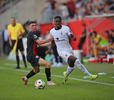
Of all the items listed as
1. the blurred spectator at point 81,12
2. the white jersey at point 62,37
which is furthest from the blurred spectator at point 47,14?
the white jersey at point 62,37

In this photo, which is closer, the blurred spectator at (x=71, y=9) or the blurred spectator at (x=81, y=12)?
the blurred spectator at (x=81, y=12)

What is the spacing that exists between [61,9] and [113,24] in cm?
611

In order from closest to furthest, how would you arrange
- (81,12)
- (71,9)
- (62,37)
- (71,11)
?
(62,37) → (81,12) → (71,11) → (71,9)

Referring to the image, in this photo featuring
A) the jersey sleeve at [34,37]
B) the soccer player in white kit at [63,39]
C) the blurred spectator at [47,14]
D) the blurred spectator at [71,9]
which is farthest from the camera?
the blurred spectator at [47,14]

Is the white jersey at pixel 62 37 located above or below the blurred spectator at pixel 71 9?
below

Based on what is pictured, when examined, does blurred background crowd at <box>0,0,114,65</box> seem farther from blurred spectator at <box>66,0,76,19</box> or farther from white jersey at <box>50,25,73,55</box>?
white jersey at <box>50,25,73,55</box>

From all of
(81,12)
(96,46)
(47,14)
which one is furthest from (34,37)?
(47,14)

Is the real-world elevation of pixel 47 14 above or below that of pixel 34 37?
above

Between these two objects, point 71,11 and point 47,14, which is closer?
point 71,11

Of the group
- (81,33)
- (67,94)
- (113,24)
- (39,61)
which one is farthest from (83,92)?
(81,33)

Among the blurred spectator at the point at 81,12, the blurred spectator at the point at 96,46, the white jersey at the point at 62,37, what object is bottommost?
the blurred spectator at the point at 96,46

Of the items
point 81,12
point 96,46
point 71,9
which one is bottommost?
point 96,46

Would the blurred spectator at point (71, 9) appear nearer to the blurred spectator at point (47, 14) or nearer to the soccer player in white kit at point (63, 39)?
the blurred spectator at point (47, 14)

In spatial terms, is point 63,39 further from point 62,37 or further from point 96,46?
point 96,46
